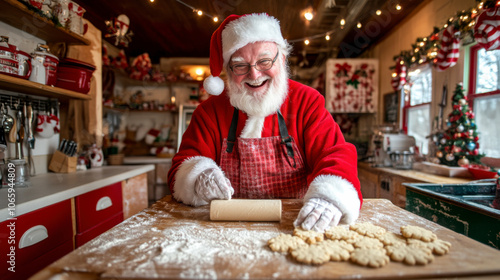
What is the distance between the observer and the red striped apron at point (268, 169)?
1.48 m

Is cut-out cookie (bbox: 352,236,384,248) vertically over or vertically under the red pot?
under

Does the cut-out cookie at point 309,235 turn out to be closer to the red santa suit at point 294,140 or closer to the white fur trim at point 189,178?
the red santa suit at point 294,140

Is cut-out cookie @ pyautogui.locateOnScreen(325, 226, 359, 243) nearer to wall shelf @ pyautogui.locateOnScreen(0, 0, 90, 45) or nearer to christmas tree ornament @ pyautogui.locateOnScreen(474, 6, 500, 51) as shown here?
christmas tree ornament @ pyautogui.locateOnScreen(474, 6, 500, 51)

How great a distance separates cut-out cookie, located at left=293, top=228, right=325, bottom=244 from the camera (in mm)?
856

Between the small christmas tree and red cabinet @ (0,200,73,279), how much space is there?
309 cm

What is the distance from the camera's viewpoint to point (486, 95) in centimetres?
240

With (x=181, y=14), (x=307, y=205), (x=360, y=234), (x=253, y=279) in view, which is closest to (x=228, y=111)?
(x=307, y=205)

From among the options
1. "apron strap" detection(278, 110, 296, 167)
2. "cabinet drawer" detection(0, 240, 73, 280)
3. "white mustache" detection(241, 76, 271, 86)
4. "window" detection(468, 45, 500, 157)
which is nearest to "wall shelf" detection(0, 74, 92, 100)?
"cabinet drawer" detection(0, 240, 73, 280)

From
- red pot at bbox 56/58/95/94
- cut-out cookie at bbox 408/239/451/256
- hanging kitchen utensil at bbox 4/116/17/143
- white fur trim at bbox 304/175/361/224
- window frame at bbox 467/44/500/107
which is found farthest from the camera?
window frame at bbox 467/44/500/107

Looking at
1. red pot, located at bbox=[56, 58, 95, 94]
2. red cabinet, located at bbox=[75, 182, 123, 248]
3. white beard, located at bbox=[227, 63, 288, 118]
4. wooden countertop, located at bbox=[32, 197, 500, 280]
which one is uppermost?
red pot, located at bbox=[56, 58, 95, 94]

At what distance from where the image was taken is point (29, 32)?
2072mm

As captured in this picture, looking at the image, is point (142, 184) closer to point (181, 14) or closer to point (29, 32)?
point (29, 32)

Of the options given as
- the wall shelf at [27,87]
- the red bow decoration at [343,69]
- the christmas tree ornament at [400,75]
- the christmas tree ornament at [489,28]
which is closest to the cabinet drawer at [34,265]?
the wall shelf at [27,87]

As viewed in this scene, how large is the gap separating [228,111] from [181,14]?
2.08 metres
